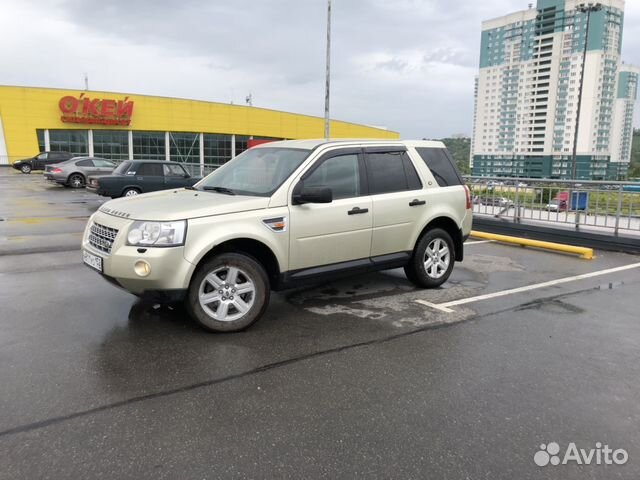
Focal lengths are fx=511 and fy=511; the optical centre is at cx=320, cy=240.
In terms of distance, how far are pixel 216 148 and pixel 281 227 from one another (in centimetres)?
5495

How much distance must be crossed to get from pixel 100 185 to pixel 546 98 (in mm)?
80601

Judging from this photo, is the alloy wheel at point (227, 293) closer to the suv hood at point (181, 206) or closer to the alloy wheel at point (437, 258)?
the suv hood at point (181, 206)

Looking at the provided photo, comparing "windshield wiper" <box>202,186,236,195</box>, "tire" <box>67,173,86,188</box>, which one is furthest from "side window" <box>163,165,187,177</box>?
"windshield wiper" <box>202,186,236,195</box>

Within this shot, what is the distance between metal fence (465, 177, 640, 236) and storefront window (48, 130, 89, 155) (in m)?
44.9

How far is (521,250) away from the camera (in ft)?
32.7

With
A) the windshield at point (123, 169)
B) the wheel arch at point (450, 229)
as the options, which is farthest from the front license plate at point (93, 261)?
the windshield at point (123, 169)

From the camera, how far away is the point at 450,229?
6.84 meters

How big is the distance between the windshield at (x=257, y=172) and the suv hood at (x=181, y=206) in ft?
0.77

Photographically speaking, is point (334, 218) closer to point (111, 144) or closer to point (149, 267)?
point (149, 267)

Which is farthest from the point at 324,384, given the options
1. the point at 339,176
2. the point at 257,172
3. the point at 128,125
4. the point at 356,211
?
the point at 128,125

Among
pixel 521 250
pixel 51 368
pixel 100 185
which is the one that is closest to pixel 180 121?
pixel 100 185

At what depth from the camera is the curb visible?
9.35 m

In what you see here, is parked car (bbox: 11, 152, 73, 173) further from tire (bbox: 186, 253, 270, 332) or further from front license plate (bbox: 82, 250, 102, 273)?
tire (bbox: 186, 253, 270, 332)

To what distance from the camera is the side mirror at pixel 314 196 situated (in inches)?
198
